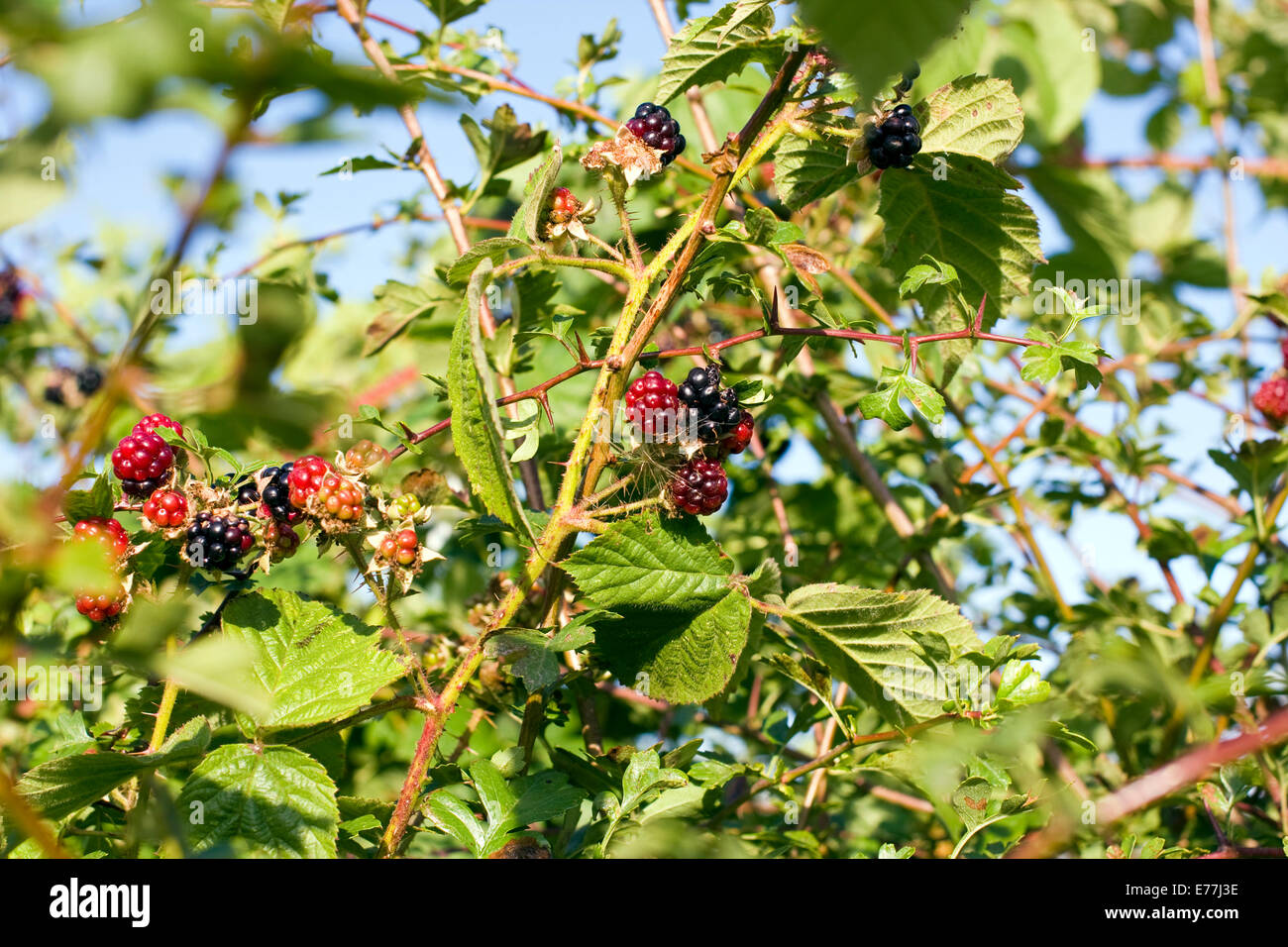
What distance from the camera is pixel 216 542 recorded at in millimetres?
834

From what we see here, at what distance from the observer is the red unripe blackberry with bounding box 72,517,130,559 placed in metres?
0.81

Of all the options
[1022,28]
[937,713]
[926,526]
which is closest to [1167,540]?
[926,526]

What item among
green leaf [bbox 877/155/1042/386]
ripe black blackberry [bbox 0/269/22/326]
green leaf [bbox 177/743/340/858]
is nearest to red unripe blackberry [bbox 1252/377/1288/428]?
green leaf [bbox 877/155/1042/386]

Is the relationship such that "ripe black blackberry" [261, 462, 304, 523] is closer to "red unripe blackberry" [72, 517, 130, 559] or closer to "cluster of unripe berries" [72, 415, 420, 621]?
"cluster of unripe berries" [72, 415, 420, 621]

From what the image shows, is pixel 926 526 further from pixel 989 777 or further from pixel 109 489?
pixel 109 489

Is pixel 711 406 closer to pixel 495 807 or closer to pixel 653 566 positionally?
pixel 653 566

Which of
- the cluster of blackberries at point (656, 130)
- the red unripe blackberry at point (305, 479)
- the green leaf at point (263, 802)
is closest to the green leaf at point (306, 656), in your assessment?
the green leaf at point (263, 802)

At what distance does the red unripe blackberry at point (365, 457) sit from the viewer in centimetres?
85

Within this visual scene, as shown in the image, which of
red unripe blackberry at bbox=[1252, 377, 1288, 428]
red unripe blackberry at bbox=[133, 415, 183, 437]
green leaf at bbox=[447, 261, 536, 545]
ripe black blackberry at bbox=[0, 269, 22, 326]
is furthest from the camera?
ripe black blackberry at bbox=[0, 269, 22, 326]

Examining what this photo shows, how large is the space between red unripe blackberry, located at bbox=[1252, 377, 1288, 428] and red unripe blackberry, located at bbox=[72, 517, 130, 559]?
159cm

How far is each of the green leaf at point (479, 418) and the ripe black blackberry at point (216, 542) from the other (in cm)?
22

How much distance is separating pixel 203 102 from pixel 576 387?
4.53ft

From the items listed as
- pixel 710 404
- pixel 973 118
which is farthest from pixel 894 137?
pixel 710 404

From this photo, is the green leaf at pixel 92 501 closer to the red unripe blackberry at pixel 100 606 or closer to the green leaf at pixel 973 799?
the red unripe blackberry at pixel 100 606
